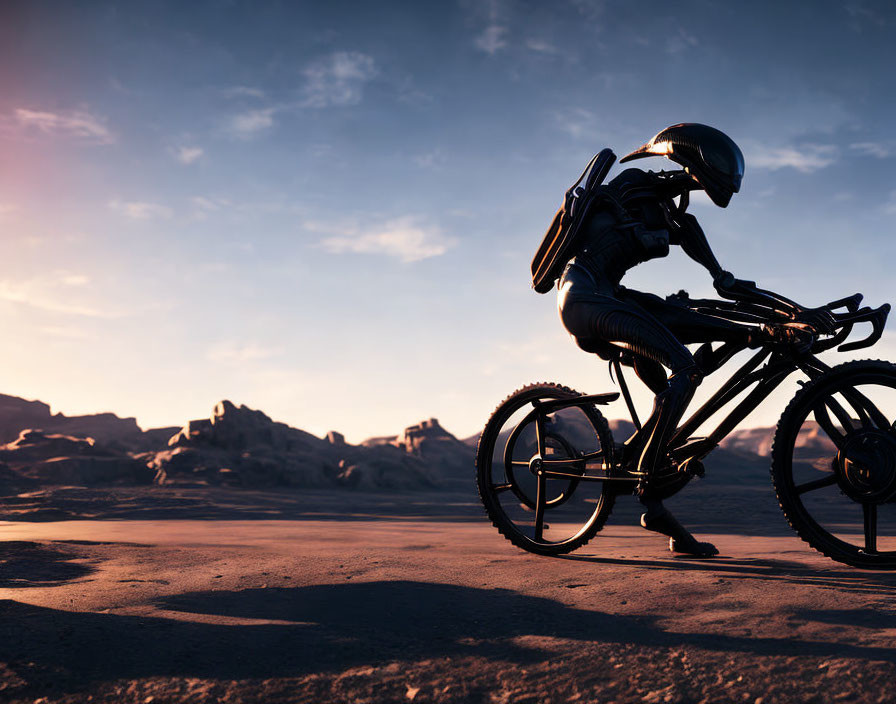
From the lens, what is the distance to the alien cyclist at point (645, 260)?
3.29 m

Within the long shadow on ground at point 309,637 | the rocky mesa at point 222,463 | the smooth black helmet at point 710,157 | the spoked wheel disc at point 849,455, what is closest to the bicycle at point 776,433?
the spoked wheel disc at point 849,455

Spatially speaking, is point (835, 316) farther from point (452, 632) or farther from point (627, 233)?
point (452, 632)

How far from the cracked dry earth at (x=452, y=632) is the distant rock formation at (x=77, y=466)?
2119 cm

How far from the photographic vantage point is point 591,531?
3.56 metres

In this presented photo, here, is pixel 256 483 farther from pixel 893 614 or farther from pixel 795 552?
pixel 893 614

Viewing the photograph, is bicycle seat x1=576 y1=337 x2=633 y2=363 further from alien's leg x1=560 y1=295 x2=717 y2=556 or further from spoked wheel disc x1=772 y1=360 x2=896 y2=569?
spoked wheel disc x1=772 y1=360 x2=896 y2=569

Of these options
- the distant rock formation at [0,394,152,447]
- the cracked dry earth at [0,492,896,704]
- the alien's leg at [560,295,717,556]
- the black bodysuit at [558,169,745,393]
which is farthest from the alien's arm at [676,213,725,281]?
the distant rock formation at [0,394,152,447]

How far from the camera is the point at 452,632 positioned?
2086 millimetres

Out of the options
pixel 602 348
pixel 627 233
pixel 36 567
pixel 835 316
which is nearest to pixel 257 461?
→ pixel 36 567

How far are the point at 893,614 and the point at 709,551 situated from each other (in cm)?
150

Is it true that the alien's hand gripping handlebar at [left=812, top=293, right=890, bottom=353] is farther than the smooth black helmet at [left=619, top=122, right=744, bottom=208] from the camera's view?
No

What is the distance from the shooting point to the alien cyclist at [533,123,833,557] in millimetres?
3285

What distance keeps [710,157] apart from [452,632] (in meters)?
2.59

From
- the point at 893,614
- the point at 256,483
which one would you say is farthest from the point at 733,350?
the point at 256,483
